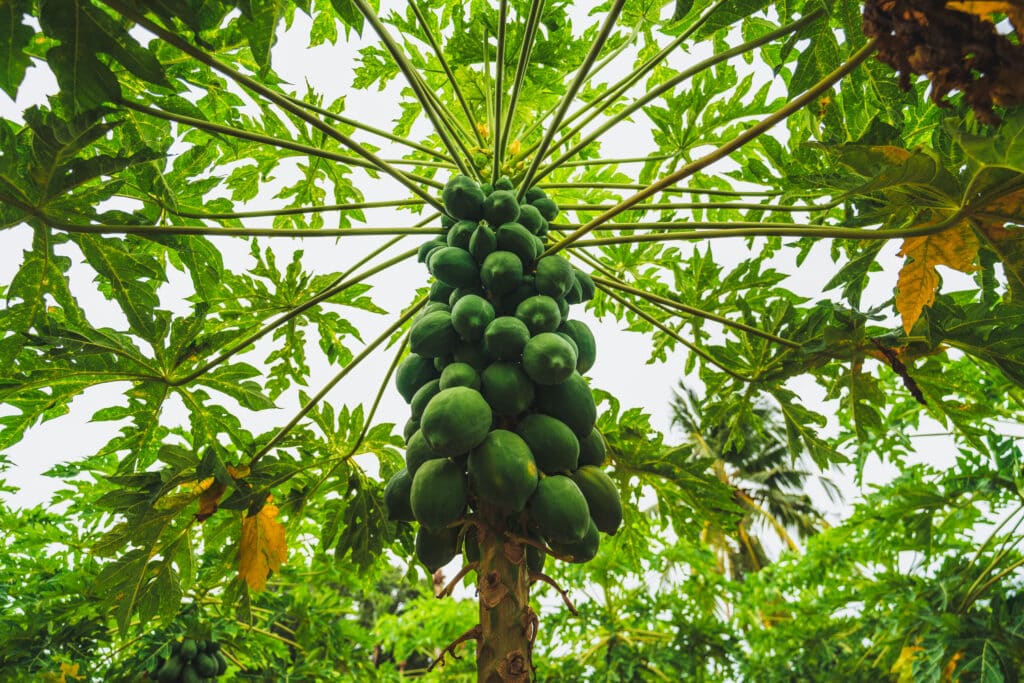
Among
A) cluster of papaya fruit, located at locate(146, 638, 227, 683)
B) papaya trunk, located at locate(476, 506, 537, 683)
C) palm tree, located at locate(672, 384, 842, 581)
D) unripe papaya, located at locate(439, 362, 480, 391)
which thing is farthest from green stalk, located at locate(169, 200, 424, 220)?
palm tree, located at locate(672, 384, 842, 581)

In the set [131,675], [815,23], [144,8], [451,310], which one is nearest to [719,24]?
[815,23]

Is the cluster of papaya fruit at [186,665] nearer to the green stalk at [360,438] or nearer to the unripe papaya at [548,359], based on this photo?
the green stalk at [360,438]

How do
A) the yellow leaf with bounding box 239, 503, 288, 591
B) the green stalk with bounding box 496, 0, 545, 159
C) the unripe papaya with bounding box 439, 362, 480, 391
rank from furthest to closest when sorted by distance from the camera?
the yellow leaf with bounding box 239, 503, 288, 591
the green stalk with bounding box 496, 0, 545, 159
the unripe papaya with bounding box 439, 362, 480, 391

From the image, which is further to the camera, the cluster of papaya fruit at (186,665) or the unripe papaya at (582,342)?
the cluster of papaya fruit at (186,665)

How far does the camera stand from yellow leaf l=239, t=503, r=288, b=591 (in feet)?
7.74

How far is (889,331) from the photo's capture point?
2.28 m

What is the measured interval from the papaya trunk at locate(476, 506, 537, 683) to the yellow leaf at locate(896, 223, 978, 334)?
124 centimetres

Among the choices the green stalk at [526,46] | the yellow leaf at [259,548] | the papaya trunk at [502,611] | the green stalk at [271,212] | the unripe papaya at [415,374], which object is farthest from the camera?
the yellow leaf at [259,548]

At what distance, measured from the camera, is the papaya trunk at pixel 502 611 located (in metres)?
1.31

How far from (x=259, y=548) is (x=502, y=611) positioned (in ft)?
4.48

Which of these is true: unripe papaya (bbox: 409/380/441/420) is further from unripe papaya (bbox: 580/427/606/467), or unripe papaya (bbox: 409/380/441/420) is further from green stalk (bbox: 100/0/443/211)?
green stalk (bbox: 100/0/443/211)

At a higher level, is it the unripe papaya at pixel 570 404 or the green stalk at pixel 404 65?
the green stalk at pixel 404 65

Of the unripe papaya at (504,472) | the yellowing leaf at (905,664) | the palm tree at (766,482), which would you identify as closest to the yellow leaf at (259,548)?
the unripe papaya at (504,472)

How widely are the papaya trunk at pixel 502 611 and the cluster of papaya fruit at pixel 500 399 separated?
0.07m
